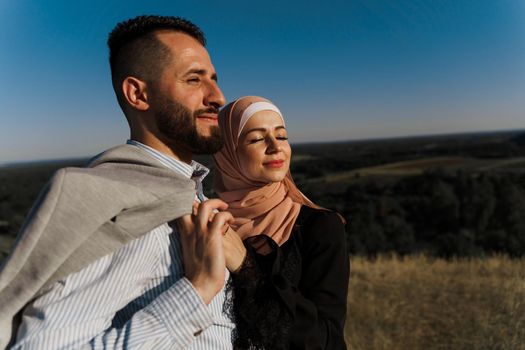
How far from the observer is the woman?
162 centimetres

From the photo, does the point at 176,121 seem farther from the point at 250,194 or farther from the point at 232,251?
the point at 250,194

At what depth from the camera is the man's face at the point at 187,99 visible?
1.62m

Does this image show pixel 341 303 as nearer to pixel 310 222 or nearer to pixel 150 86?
pixel 310 222

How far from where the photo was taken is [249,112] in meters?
2.59

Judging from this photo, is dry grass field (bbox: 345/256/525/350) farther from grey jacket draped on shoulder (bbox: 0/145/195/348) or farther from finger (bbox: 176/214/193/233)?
grey jacket draped on shoulder (bbox: 0/145/195/348)

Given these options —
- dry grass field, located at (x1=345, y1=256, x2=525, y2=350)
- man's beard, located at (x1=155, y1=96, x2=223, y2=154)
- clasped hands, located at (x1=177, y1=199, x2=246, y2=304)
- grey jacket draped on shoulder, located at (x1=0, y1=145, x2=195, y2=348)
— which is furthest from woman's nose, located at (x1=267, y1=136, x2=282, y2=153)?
dry grass field, located at (x1=345, y1=256, x2=525, y2=350)

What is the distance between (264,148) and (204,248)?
1.21m

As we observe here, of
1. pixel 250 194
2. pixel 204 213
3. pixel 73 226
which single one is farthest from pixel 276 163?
pixel 73 226

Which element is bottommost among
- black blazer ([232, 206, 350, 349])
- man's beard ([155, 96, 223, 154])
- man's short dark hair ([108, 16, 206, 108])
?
black blazer ([232, 206, 350, 349])

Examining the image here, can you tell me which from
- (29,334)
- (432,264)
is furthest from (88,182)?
(432,264)

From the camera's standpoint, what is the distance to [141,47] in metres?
1.70

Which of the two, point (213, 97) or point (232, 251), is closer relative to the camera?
point (232, 251)

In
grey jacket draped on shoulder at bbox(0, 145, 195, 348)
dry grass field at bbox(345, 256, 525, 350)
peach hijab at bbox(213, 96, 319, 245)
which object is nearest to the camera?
grey jacket draped on shoulder at bbox(0, 145, 195, 348)

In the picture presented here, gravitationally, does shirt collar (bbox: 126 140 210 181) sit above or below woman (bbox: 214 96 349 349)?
above
